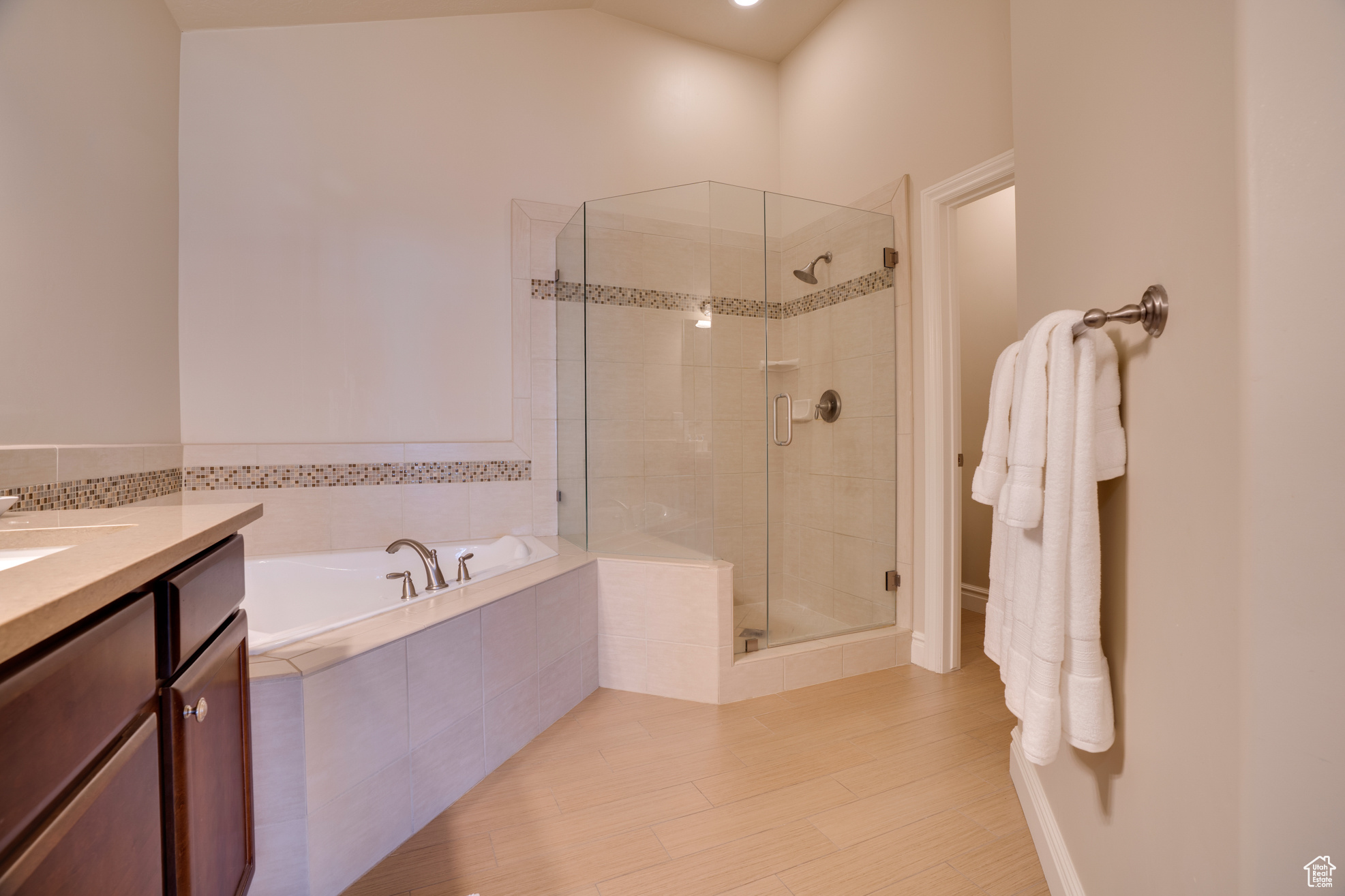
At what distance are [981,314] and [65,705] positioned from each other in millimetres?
3884

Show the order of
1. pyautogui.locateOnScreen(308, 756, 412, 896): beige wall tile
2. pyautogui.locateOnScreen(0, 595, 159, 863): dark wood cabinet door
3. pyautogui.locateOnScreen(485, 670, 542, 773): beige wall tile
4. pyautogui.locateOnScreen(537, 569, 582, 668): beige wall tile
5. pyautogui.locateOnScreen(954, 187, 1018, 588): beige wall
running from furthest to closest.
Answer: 1. pyautogui.locateOnScreen(954, 187, 1018, 588): beige wall
2. pyautogui.locateOnScreen(537, 569, 582, 668): beige wall tile
3. pyautogui.locateOnScreen(485, 670, 542, 773): beige wall tile
4. pyautogui.locateOnScreen(308, 756, 412, 896): beige wall tile
5. pyautogui.locateOnScreen(0, 595, 159, 863): dark wood cabinet door

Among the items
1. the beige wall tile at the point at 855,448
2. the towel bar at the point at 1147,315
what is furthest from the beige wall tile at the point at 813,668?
the towel bar at the point at 1147,315

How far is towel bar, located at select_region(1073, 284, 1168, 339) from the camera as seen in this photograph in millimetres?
882

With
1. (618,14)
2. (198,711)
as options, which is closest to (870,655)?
(198,711)

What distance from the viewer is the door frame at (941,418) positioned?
2541 mm

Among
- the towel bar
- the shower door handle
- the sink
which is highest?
the towel bar

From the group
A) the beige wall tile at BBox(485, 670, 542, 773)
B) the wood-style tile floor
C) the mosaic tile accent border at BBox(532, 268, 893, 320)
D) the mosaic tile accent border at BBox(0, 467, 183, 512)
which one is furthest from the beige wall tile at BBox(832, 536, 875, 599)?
the mosaic tile accent border at BBox(0, 467, 183, 512)

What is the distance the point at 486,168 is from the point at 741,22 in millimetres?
1557

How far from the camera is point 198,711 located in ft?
2.69

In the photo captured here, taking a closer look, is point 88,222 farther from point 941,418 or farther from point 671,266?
point 941,418

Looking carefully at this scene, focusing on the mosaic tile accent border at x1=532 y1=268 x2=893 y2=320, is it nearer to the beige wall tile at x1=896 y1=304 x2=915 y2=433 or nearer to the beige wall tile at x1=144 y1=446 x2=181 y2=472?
the beige wall tile at x1=896 y1=304 x2=915 y2=433

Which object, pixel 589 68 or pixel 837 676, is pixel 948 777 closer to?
pixel 837 676

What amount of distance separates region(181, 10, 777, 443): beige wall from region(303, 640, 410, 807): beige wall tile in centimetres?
142

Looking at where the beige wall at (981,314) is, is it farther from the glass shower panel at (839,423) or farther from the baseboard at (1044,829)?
the baseboard at (1044,829)
